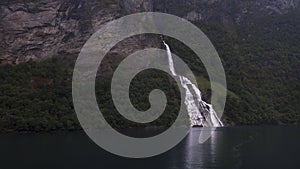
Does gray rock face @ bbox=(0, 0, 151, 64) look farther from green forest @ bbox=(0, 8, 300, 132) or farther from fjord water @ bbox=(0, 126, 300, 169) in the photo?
fjord water @ bbox=(0, 126, 300, 169)

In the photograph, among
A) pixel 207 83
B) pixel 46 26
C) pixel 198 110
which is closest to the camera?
pixel 198 110

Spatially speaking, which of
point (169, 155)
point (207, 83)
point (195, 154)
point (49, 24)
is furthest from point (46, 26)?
point (195, 154)

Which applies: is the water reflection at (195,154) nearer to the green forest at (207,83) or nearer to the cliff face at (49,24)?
the green forest at (207,83)

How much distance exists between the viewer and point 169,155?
193ft

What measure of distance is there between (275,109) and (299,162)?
79524mm

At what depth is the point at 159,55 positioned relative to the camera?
137750 mm

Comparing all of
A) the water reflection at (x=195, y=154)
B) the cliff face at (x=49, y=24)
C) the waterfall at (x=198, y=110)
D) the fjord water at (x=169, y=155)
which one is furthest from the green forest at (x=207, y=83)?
the water reflection at (x=195, y=154)

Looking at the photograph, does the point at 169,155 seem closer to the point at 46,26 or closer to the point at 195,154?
the point at 195,154

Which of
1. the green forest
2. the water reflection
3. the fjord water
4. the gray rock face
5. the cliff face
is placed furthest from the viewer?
the cliff face

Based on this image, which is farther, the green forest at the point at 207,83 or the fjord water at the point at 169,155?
the green forest at the point at 207,83

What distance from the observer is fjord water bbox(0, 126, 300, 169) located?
50.8 m

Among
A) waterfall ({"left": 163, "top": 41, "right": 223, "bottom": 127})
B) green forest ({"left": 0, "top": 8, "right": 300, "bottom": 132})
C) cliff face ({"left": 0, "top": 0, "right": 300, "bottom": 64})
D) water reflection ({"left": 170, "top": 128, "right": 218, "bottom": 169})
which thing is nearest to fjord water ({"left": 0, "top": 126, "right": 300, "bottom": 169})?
water reflection ({"left": 170, "top": 128, "right": 218, "bottom": 169})

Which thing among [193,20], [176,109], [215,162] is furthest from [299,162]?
[193,20]

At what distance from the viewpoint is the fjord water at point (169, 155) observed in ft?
167
